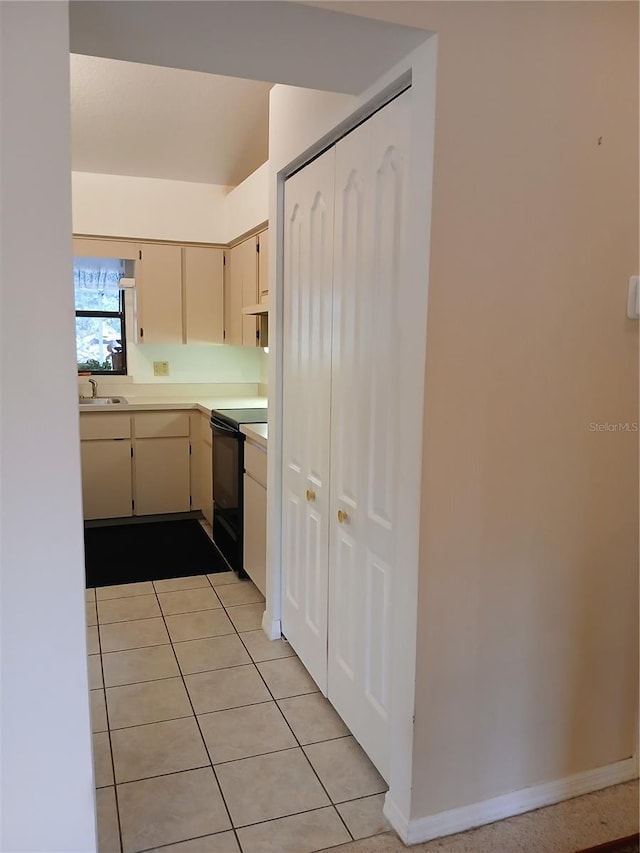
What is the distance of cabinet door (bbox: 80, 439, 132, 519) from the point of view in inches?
173

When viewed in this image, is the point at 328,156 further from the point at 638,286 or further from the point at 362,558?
the point at 362,558

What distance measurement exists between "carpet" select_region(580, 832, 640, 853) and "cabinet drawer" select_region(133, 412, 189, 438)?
11.5 ft

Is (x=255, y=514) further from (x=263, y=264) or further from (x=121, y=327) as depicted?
(x=121, y=327)

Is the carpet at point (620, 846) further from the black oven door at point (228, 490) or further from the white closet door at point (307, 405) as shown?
the black oven door at point (228, 490)

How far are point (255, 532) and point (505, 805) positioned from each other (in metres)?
1.77

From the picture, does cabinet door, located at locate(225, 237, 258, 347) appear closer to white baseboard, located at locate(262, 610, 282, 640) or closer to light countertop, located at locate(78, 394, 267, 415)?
light countertop, located at locate(78, 394, 267, 415)

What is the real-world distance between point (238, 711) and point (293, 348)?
4.59 feet

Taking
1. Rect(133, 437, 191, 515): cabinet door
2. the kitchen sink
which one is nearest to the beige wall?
Rect(133, 437, 191, 515): cabinet door

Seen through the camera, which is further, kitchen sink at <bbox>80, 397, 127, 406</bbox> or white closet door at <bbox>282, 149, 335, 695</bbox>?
kitchen sink at <bbox>80, 397, 127, 406</bbox>

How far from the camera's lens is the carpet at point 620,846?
1696mm

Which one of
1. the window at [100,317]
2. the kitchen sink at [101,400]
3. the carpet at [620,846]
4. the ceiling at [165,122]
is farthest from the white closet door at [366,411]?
the window at [100,317]

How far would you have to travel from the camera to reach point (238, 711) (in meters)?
2.37

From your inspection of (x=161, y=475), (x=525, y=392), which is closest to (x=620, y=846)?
(x=525, y=392)

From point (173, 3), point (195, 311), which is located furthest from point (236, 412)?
point (173, 3)
